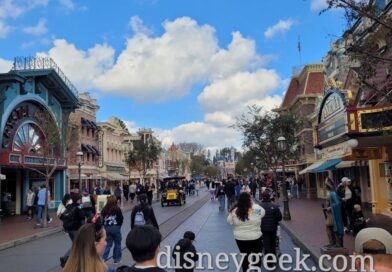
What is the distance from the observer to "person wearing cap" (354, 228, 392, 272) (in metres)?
3.03

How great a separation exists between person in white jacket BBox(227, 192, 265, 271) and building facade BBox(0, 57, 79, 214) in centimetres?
1824

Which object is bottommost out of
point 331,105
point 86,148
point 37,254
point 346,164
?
point 37,254

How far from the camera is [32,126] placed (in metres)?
31.8

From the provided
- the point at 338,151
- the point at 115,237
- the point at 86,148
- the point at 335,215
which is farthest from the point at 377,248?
the point at 86,148

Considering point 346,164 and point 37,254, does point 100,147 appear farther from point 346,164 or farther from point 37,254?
point 37,254

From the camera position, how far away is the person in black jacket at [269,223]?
31.5 ft

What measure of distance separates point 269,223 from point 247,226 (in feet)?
5.63

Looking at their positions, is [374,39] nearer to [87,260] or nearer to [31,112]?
[87,260]

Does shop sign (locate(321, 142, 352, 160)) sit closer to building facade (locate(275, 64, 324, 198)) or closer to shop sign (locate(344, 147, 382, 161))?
shop sign (locate(344, 147, 382, 161))

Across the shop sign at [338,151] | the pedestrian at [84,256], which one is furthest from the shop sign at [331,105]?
the pedestrian at [84,256]

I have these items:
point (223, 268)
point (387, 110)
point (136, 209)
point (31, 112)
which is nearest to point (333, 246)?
point (223, 268)

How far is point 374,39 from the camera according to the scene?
931 cm

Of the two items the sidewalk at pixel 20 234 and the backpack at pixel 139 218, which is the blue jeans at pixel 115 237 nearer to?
the backpack at pixel 139 218

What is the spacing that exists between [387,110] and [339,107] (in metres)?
4.40
